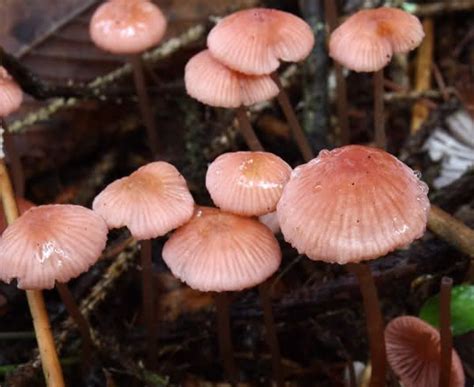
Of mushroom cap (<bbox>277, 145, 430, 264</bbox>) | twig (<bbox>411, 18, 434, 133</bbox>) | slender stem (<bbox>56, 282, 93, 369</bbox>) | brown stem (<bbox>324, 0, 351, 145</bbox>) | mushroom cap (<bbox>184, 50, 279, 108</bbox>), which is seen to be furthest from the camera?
twig (<bbox>411, 18, 434, 133</bbox>)

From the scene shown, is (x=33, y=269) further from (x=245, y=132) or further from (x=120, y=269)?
(x=245, y=132)

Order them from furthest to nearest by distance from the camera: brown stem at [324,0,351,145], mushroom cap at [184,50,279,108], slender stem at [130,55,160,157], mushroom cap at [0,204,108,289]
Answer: slender stem at [130,55,160,157]
brown stem at [324,0,351,145]
mushroom cap at [184,50,279,108]
mushroom cap at [0,204,108,289]

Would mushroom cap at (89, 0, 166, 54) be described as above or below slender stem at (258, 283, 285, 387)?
above

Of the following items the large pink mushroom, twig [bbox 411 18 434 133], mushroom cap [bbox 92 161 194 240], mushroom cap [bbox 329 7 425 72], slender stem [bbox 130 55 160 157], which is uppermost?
mushroom cap [bbox 329 7 425 72]

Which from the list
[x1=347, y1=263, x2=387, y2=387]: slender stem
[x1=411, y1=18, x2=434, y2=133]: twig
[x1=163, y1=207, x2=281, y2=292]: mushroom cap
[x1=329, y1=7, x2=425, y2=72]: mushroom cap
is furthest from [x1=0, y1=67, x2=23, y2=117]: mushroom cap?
[x1=411, y1=18, x2=434, y2=133]: twig

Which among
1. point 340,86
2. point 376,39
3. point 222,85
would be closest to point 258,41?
point 222,85

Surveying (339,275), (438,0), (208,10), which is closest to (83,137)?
(208,10)

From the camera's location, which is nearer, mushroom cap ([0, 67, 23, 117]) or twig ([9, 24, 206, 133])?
mushroom cap ([0, 67, 23, 117])

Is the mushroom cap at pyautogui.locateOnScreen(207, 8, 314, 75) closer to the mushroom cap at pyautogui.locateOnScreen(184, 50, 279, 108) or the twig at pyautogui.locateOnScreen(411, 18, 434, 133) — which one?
the mushroom cap at pyautogui.locateOnScreen(184, 50, 279, 108)
